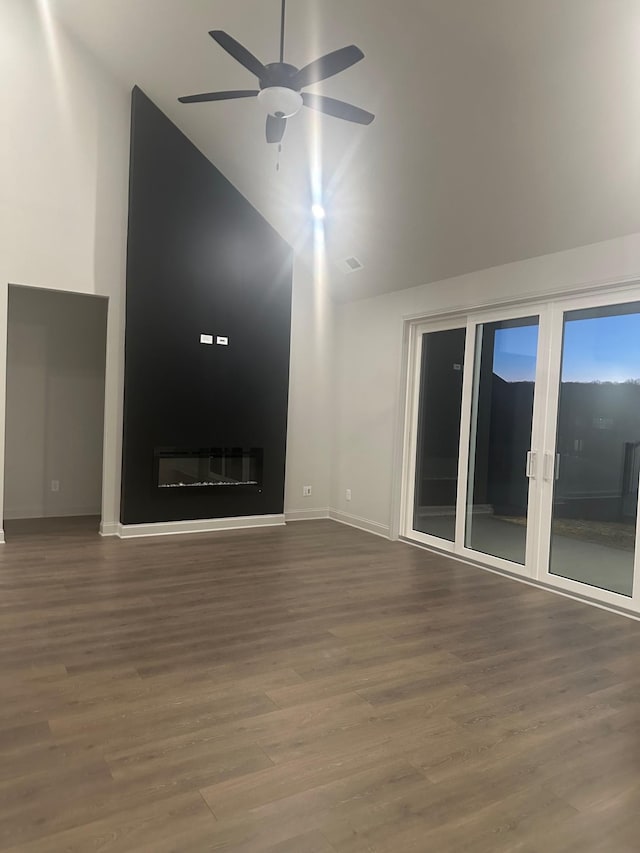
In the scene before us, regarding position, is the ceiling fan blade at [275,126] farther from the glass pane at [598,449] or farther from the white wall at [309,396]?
the white wall at [309,396]

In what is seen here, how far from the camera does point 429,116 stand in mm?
4262

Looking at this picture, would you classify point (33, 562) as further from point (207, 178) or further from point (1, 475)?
point (207, 178)

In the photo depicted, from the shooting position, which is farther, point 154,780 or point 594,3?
point 594,3

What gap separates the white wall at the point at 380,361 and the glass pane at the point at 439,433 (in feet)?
0.92

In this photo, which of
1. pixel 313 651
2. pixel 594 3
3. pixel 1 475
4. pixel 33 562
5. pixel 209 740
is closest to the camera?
pixel 209 740

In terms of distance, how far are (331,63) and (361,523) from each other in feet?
15.7

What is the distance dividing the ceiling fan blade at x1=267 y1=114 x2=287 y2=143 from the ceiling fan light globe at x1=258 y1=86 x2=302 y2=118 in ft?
0.46

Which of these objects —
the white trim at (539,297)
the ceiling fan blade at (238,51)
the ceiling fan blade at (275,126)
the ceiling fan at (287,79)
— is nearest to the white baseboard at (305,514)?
the white trim at (539,297)

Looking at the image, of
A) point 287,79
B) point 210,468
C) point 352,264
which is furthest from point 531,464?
point 287,79

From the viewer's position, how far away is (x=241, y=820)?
196cm

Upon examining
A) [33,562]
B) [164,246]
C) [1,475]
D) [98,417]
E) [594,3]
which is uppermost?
[594,3]

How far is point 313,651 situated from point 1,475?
3645 mm

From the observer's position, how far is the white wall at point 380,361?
195 inches

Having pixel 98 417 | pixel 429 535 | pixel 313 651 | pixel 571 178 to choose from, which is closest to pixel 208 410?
pixel 98 417
